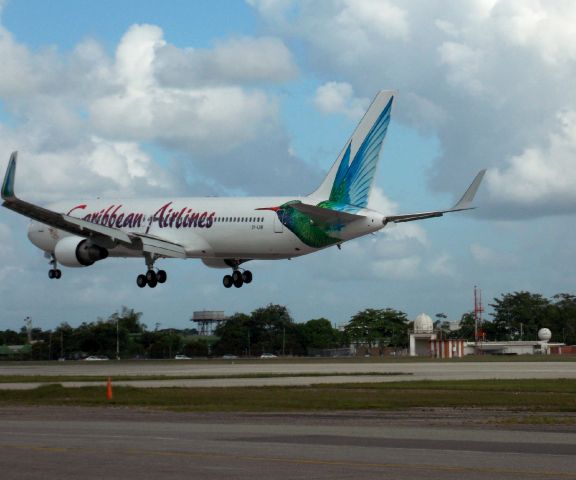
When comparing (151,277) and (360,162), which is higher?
(360,162)

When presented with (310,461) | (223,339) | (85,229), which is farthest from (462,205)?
(223,339)

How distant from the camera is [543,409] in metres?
35.0

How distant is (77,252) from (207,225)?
806 cm

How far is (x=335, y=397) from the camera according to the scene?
134ft

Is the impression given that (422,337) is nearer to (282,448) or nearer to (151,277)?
(151,277)

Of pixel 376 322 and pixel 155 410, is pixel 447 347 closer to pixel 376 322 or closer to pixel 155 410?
pixel 376 322

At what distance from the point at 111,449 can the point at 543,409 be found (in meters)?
Result: 16.4

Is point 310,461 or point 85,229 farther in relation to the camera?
point 85,229

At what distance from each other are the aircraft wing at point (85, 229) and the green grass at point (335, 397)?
26.0 m

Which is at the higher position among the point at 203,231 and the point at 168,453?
the point at 203,231

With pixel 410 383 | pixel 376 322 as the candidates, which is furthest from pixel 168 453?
pixel 376 322

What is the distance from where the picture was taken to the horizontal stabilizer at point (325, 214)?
6644 cm

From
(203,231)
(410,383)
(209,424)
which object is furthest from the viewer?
(203,231)

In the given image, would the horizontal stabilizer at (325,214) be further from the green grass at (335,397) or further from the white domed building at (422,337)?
the white domed building at (422,337)
